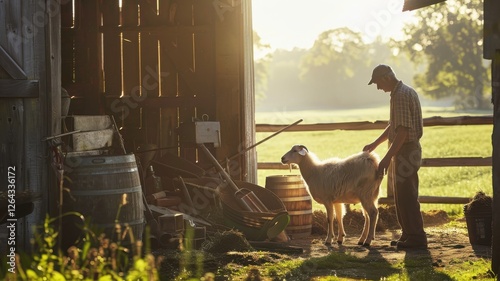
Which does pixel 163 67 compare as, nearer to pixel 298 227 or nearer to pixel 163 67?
pixel 163 67

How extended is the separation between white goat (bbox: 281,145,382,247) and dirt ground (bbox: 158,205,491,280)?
38 centimetres

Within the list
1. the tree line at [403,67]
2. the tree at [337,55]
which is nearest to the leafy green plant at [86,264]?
the tree line at [403,67]

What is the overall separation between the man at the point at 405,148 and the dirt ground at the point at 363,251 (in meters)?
0.41

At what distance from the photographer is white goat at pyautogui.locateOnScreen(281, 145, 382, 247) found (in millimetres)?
10906

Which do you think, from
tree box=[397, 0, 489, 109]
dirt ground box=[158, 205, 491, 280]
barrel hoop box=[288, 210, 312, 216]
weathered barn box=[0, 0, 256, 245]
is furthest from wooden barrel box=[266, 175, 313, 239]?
tree box=[397, 0, 489, 109]

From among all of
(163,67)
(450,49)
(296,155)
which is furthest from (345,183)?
(450,49)

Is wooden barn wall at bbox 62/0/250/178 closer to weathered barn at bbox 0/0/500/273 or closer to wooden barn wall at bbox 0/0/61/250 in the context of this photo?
weathered barn at bbox 0/0/500/273

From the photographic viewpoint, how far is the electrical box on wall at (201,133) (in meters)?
12.2

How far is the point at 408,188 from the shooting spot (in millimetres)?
10281

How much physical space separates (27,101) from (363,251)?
4.62 m

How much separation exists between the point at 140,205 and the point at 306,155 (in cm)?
370

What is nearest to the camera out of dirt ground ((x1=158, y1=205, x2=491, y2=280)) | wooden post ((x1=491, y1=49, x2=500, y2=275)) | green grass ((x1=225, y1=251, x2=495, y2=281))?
wooden post ((x1=491, y1=49, x2=500, y2=275))

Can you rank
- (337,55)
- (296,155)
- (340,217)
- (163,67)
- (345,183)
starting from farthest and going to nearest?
(337,55) < (163,67) < (296,155) < (340,217) < (345,183)

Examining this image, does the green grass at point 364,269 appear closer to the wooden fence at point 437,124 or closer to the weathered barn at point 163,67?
the weathered barn at point 163,67
